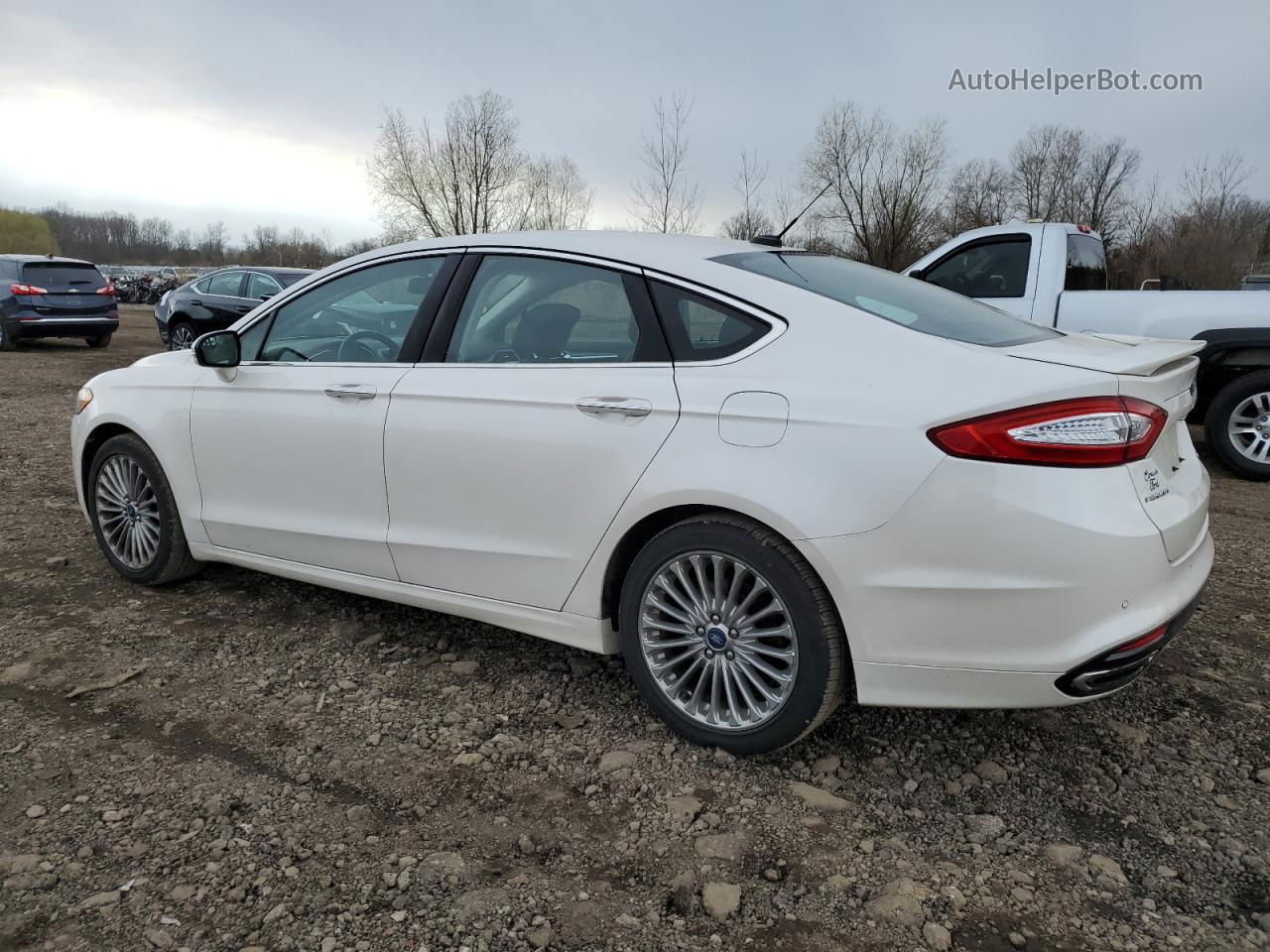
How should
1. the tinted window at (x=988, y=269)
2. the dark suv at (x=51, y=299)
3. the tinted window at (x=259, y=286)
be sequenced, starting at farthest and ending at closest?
the dark suv at (x=51, y=299), the tinted window at (x=259, y=286), the tinted window at (x=988, y=269)

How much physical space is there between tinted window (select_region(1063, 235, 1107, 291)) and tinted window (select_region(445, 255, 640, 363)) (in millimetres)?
5941

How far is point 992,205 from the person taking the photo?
1703 inches

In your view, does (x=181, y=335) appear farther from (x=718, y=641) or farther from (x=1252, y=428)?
(x=718, y=641)

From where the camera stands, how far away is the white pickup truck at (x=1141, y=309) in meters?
6.93

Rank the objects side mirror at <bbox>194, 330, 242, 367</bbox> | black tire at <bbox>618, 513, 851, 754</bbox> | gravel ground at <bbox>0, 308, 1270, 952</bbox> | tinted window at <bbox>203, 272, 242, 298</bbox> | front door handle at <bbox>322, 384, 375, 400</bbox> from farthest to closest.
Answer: tinted window at <bbox>203, 272, 242, 298</bbox>
side mirror at <bbox>194, 330, 242, 367</bbox>
front door handle at <bbox>322, 384, 375, 400</bbox>
black tire at <bbox>618, 513, 851, 754</bbox>
gravel ground at <bbox>0, 308, 1270, 952</bbox>

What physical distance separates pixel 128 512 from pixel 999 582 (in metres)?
3.82

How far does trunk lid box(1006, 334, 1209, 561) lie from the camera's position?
245 cm

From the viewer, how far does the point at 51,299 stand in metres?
15.9

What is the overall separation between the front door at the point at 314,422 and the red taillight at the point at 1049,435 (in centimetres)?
199

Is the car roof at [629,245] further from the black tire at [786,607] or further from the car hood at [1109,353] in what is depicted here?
the car hood at [1109,353]

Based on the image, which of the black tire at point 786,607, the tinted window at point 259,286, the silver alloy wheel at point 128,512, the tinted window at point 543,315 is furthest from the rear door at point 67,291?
the black tire at point 786,607

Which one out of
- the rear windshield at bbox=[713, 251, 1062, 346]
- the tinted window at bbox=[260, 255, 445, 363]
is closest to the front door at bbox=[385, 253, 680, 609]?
the tinted window at bbox=[260, 255, 445, 363]

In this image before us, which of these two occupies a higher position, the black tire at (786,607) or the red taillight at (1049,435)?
the red taillight at (1049,435)

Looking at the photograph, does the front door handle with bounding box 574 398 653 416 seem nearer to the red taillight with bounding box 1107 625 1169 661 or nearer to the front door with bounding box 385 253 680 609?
the front door with bounding box 385 253 680 609
